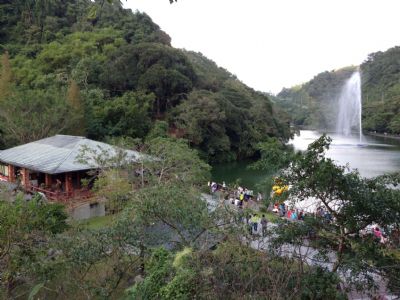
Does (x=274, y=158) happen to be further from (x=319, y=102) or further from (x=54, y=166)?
(x=319, y=102)

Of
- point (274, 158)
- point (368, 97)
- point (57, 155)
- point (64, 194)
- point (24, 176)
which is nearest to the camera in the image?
point (274, 158)

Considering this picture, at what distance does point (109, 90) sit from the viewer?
35.6 metres

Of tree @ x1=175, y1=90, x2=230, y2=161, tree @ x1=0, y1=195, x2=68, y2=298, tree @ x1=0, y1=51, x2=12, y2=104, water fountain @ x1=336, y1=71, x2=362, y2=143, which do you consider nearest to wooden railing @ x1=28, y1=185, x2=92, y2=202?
tree @ x1=0, y1=195, x2=68, y2=298

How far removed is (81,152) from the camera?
16234mm

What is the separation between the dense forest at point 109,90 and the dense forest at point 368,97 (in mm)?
24010

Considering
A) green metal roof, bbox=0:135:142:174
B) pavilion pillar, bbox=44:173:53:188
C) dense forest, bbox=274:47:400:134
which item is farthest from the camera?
dense forest, bbox=274:47:400:134

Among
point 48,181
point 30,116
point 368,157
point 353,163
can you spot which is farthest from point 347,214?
point 368,157

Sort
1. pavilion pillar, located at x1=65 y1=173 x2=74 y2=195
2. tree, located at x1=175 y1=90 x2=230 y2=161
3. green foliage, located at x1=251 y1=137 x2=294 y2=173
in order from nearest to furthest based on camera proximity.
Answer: green foliage, located at x1=251 y1=137 x2=294 y2=173
pavilion pillar, located at x1=65 y1=173 x2=74 y2=195
tree, located at x1=175 y1=90 x2=230 y2=161

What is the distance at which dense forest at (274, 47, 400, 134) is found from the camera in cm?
6259

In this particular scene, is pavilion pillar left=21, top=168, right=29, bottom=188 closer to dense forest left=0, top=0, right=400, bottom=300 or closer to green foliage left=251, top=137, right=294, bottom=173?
dense forest left=0, top=0, right=400, bottom=300

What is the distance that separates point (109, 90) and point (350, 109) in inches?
1605

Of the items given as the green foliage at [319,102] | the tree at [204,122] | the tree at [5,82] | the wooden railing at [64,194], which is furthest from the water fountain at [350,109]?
the wooden railing at [64,194]

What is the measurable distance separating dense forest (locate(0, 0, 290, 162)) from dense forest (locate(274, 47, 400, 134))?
24.0m

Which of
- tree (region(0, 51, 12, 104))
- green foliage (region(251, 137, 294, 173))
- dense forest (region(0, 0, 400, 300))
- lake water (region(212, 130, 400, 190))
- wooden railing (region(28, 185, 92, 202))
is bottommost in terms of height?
lake water (region(212, 130, 400, 190))
